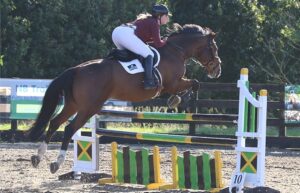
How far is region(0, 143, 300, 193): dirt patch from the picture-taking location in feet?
26.6

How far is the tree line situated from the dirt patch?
11076 mm

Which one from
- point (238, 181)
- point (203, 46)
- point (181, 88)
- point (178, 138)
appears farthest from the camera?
point (203, 46)

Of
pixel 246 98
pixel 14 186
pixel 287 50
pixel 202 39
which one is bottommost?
pixel 14 186

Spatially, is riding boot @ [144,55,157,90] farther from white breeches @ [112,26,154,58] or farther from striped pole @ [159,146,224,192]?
striped pole @ [159,146,224,192]

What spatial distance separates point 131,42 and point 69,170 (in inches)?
103

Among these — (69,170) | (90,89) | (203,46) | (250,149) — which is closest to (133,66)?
(90,89)

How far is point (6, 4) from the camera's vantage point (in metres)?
24.7

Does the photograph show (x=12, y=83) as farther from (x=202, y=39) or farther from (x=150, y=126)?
(x=202, y=39)

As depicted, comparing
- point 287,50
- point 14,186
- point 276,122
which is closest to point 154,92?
point 14,186

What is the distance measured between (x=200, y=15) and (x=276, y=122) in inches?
474

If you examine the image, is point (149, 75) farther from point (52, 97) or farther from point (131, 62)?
point (52, 97)

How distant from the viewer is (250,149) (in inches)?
289

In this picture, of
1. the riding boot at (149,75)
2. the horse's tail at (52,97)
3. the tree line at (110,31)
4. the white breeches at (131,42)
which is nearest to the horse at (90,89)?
the horse's tail at (52,97)

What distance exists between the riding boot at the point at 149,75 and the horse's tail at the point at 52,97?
874mm
